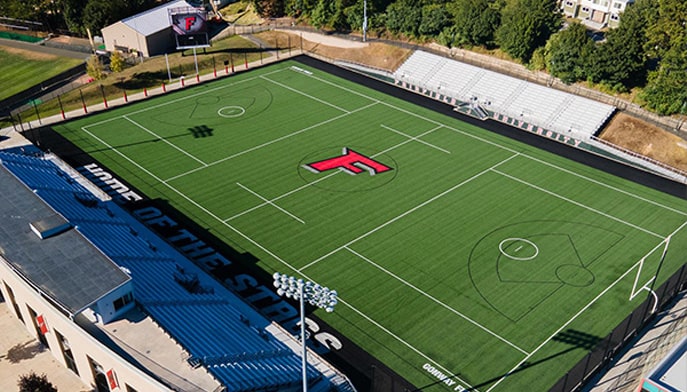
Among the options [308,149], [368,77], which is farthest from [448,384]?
[368,77]

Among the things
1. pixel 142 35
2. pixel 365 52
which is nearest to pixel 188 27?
pixel 142 35

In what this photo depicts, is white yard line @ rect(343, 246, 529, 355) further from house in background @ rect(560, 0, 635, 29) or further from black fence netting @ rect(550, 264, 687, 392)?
house in background @ rect(560, 0, 635, 29)

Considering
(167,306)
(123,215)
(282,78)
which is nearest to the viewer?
(167,306)

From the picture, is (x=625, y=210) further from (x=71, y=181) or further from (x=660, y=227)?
(x=71, y=181)

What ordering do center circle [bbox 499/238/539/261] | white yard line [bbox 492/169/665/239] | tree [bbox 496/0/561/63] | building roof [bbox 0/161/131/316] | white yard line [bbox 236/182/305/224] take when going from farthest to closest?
1. tree [bbox 496/0/561/63]
2. white yard line [bbox 236/182/305/224]
3. white yard line [bbox 492/169/665/239]
4. center circle [bbox 499/238/539/261]
5. building roof [bbox 0/161/131/316]

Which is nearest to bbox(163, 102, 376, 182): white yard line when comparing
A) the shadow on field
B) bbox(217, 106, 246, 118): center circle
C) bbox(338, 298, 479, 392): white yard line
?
bbox(217, 106, 246, 118): center circle

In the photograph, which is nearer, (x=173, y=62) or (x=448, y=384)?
(x=448, y=384)
